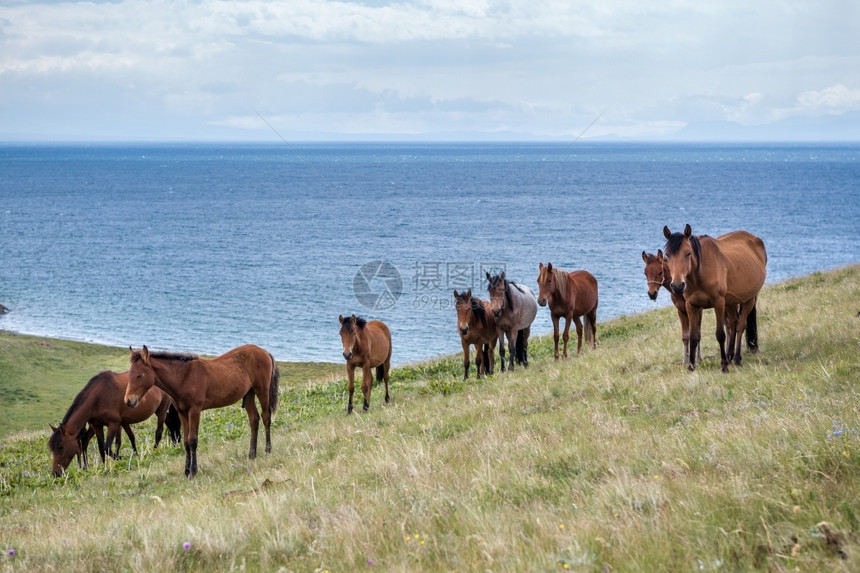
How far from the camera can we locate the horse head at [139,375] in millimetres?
11586

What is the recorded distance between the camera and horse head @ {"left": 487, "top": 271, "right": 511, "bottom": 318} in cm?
A: 1834

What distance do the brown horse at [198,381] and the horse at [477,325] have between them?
19.2ft

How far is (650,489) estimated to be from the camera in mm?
6133

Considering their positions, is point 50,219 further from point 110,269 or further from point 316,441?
point 316,441

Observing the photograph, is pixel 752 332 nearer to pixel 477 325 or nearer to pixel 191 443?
pixel 477 325

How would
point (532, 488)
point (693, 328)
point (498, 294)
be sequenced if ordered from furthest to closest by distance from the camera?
point (498, 294)
point (693, 328)
point (532, 488)

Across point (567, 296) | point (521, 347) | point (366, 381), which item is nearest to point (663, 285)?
point (567, 296)

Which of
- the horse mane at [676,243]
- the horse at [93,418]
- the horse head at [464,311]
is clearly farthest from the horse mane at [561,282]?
the horse at [93,418]

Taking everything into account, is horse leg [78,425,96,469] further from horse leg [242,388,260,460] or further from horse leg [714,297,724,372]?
horse leg [714,297,724,372]

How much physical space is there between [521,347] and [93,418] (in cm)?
1098

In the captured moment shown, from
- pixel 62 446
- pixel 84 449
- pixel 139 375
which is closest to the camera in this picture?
pixel 139 375

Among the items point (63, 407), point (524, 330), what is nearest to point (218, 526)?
point (524, 330)

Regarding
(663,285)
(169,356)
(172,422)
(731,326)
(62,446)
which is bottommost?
(172,422)

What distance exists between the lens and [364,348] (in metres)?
16.5
